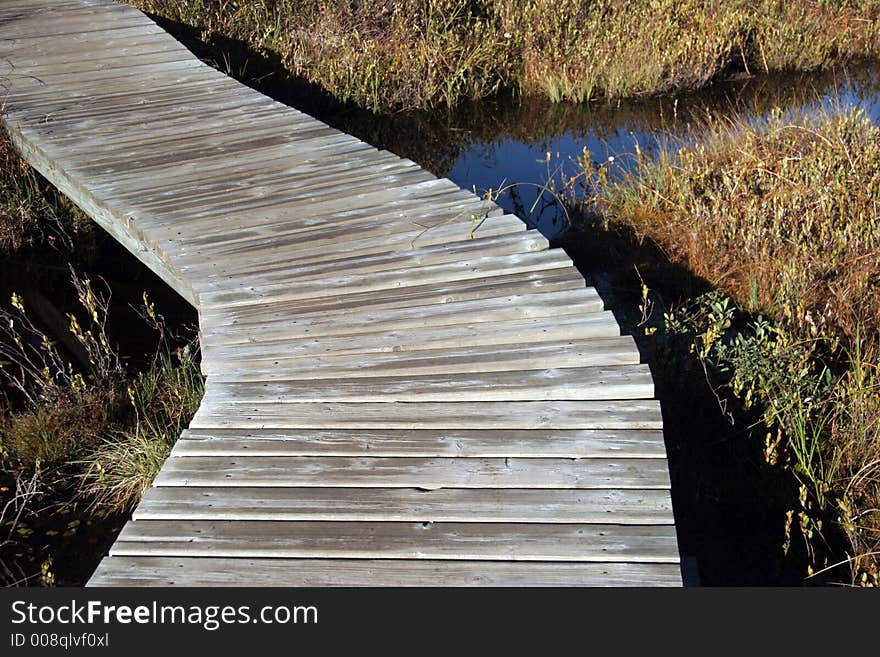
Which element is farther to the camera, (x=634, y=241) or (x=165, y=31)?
(x=165, y=31)

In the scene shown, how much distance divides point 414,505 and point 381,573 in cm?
28

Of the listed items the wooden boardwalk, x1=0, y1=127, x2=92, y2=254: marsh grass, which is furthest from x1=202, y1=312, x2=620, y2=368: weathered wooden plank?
x1=0, y1=127, x2=92, y2=254: marsh grass

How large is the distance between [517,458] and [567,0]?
272 inches

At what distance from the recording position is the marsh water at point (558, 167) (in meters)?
3.35

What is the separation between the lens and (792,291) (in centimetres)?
442

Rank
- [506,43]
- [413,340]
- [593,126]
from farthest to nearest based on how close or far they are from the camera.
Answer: [506,43]
[593,126]
[413,340]

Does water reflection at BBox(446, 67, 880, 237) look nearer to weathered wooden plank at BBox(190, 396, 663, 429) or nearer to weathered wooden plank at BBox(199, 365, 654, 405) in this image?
weathered wooden plank at BBox(199, 365, 654, 405)

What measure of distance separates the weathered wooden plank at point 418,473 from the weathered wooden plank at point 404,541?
0.53 ft

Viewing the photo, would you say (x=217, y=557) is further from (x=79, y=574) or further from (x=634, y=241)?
(x=634, y=241)

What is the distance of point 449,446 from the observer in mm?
2818

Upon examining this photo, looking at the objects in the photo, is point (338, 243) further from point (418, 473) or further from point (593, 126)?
point (593, 126)

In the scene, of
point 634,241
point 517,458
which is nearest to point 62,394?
point 517,458

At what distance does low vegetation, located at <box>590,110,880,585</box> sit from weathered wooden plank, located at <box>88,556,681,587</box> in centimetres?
74

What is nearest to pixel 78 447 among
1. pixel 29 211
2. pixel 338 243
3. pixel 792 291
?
pixel 338 243
